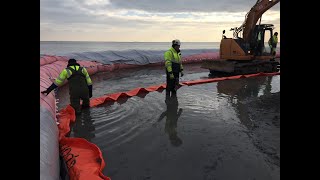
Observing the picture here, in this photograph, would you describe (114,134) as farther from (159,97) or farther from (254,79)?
(254,79)

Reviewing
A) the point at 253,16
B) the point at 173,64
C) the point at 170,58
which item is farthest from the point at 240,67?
the point at 170,58

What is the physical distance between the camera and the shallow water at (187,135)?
4102 mm

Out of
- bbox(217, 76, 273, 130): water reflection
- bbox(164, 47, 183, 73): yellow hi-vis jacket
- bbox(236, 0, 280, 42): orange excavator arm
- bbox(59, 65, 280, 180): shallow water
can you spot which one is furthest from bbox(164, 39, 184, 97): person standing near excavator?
bbox(236, 0, 280, 42): orange excavator arm

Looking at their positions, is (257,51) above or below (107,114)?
above

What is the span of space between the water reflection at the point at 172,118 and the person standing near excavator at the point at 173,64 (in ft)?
1.64

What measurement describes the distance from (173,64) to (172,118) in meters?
2.88

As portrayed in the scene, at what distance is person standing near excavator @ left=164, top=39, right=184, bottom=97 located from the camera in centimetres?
859

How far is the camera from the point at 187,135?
5.46 metres

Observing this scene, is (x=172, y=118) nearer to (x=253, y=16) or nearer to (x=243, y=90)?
(x=243, y=90)

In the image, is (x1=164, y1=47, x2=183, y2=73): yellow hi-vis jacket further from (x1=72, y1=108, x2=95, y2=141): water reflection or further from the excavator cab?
the excavator cab

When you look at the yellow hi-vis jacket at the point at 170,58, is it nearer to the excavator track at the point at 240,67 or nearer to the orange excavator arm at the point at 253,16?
the excavator track at the point at 240,67

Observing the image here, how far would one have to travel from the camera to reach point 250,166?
4195mm
